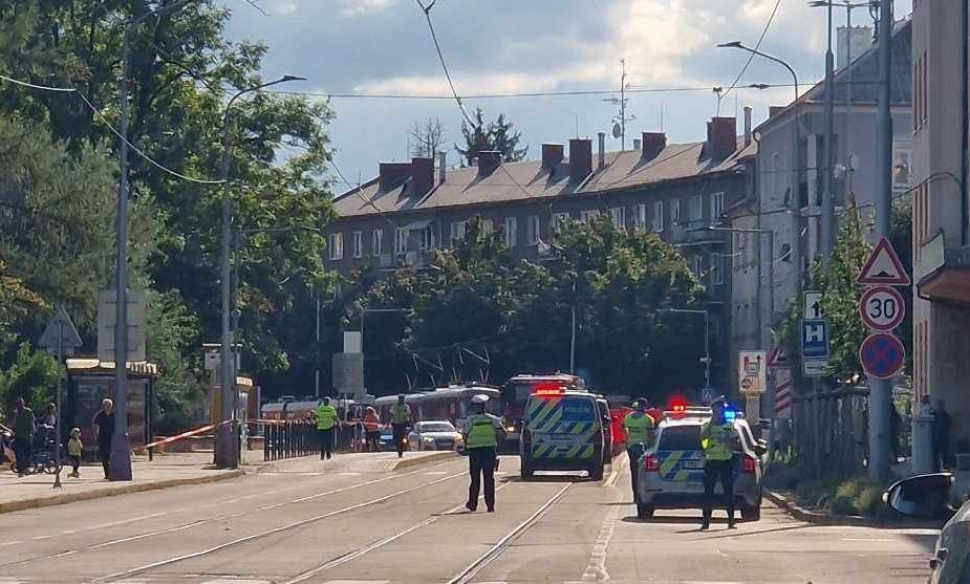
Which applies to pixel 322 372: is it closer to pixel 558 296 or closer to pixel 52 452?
pixel 558 296

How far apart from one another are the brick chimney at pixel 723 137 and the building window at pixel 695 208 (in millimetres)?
2447

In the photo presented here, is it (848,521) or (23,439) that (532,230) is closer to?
(23,439)

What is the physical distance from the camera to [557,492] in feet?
114

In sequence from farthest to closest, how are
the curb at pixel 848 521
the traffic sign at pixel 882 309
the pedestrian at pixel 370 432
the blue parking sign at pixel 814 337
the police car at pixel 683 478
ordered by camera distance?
the pedestrian at pixel 370 432, the blue parking sign at pixel 814 337, the police car at pixel 683 478, the curb at pixel 848 521, the traffic sign at pixel 882 309

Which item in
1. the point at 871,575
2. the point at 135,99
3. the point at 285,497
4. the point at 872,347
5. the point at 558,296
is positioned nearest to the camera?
the point at 871,575

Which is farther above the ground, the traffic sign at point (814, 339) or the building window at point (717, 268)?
the building window at point (717, 268)

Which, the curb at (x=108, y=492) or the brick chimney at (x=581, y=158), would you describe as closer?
the curb at (x=108, y=492)

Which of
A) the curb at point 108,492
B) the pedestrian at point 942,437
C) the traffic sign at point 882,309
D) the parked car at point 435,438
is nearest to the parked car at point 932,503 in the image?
the traffic sign at point 882,309

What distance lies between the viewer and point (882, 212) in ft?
91.3

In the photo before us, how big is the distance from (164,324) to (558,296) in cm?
3992

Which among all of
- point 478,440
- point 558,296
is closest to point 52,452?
point 478,440

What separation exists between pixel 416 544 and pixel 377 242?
101 metres

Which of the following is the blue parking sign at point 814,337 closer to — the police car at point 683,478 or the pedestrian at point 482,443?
the police car at point 683,478

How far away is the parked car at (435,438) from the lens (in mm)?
72562
